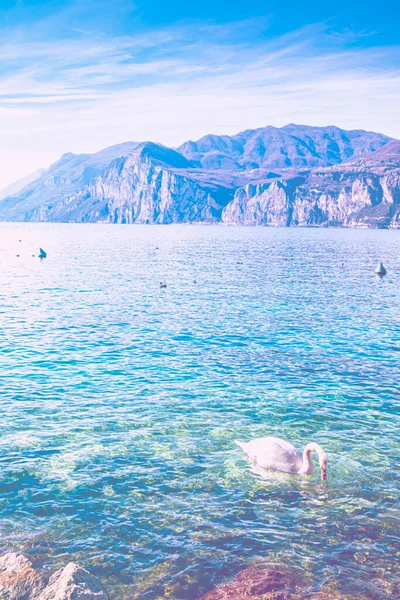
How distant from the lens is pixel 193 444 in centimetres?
2162

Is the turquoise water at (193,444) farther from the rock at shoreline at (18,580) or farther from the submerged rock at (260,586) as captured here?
the rock at shoreline at (18,580)

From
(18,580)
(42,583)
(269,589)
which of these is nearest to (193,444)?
(269,589)

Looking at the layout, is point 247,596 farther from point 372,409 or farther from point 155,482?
point 372,409

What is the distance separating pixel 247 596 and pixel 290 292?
5658cm

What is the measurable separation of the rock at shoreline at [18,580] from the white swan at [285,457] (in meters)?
9.34

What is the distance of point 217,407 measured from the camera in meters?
25.9

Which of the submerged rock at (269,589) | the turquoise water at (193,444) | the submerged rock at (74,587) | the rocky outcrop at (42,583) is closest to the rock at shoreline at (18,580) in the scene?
the rocky outcrop at (42,583)

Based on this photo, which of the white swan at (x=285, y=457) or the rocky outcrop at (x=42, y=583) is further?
the white swan at (x=285, y=457)

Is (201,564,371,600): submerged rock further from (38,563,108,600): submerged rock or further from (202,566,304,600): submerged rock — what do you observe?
(38,563,108,600): submerged rock

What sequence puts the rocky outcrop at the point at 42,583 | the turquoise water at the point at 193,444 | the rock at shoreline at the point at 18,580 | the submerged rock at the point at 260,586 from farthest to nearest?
the turquoise water at the point at 193,444, the submerged rock at the point at 260,586, the rock at shoreline at the point at 18,580, the rocky outcrop at the point at 42,583

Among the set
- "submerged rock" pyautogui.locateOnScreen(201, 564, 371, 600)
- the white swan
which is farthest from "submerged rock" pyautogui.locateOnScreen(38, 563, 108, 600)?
the white swan

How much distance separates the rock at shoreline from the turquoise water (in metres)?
1.04

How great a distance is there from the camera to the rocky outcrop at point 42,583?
11.8 metres

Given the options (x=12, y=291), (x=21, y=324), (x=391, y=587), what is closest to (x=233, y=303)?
(x=21, y=324)
